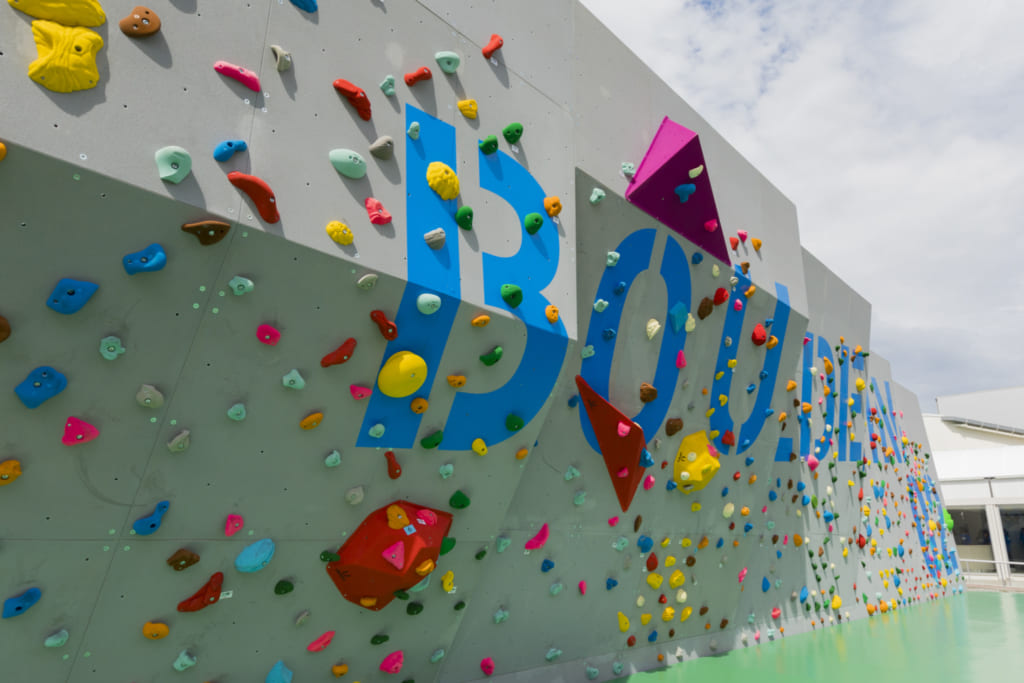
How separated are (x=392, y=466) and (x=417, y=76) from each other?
70.8 inches

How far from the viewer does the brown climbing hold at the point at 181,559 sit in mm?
2500

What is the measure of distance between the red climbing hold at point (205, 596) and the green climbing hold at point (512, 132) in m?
2.43

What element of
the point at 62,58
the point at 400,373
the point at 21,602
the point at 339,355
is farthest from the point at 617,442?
the point at 62,58

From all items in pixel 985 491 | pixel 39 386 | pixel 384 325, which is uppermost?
pixel 985 491

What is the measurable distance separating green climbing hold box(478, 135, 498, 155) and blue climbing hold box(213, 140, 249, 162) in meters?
1.27

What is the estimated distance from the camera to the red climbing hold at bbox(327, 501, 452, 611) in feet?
10.0

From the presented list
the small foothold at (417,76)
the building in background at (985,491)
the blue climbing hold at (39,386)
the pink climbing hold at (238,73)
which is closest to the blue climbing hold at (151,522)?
the blue climbing hold at (39,386)

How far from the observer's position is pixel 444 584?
348cm

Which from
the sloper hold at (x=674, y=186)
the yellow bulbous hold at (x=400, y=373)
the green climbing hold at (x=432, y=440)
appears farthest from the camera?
the sloper hold at (x=674, y=186)

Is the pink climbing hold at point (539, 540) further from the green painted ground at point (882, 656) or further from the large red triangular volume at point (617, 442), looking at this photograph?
the green painted ground at point (882, 656)

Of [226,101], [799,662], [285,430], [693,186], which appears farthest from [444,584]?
[799,662]

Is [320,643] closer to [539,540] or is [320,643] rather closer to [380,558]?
[380,558]

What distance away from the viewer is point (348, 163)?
8.51ft

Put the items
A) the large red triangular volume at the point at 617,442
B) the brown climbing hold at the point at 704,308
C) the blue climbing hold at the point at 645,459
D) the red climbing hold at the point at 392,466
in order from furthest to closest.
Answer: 1. the brown climbing hold at the point at 704,308
2. the blue climbing hold at the point at 645,459
3. the large red triangular volume at the point at 617,442
4. the red climbing hold at the point at 392,466
